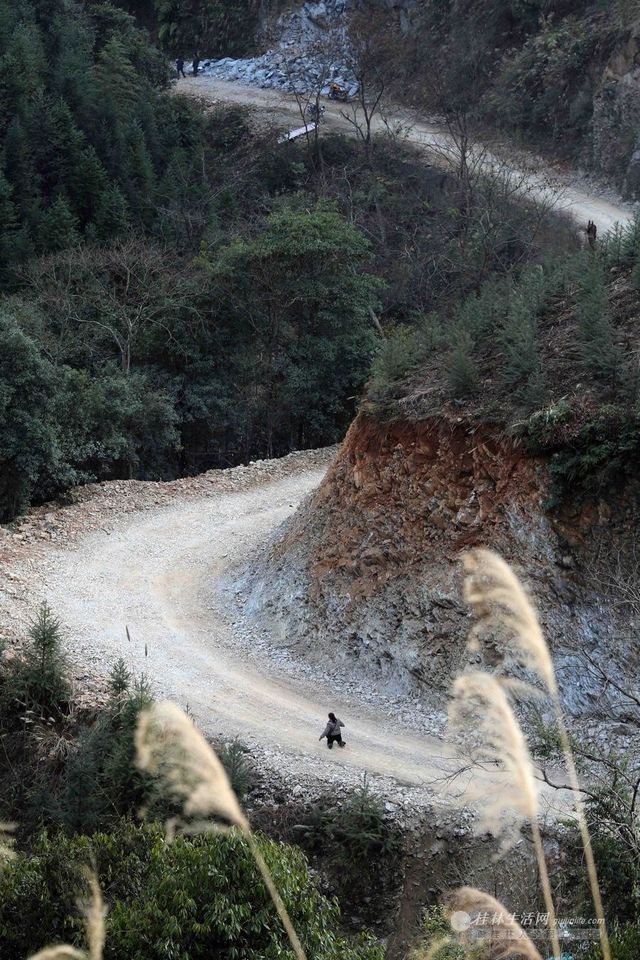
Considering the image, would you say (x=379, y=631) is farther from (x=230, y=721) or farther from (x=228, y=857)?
(x=228, y=857)

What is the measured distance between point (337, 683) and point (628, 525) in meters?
5.83

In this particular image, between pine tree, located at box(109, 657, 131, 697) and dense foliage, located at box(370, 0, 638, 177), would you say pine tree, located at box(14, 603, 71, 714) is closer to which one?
pine tree, located at box(109, 657, 131, 697)

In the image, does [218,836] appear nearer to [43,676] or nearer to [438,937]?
[438,937]

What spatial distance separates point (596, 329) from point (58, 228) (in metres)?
26.9

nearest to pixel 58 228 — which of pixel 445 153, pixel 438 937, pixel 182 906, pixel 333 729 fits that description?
pixel 445 153

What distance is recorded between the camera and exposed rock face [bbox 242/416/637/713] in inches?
682

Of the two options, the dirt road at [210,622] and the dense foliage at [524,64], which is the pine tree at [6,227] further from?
the dense foliage at [524,64]

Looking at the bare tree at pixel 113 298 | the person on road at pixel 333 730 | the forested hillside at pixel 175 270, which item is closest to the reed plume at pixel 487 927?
the person on road at pixel 333 730

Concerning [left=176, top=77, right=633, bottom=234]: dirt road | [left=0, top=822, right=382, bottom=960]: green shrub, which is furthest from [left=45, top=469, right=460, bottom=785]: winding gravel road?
[left=176, top=77, right=633, bottom=234]: dirt road

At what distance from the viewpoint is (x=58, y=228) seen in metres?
39.8

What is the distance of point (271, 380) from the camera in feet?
115

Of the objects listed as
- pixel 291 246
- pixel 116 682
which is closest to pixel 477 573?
pixel 116 682

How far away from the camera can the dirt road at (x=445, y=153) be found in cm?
4147

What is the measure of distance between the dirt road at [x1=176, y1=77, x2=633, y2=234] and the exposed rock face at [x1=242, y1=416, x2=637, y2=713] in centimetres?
1706
